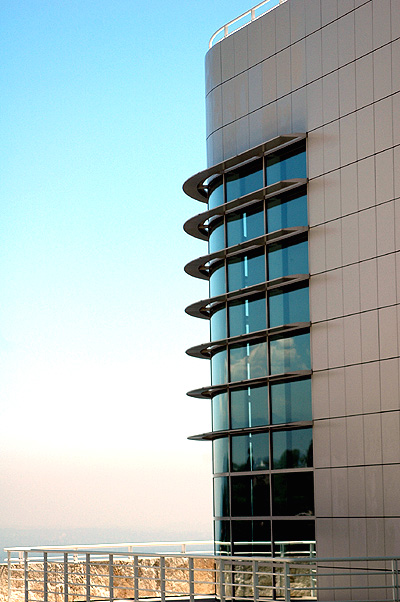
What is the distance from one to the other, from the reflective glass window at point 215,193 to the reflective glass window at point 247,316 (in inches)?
83.5

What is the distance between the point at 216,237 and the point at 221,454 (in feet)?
14.1

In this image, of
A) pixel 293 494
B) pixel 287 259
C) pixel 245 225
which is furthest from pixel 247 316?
pixel 293 494

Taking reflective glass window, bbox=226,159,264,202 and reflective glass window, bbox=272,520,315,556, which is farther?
reflective glass window, bbox=226,159,264,202

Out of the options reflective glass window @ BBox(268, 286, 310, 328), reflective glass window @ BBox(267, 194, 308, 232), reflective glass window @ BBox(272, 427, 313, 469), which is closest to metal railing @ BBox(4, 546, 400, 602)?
reflective glass window @ BBox(272, 427, 313, 469)

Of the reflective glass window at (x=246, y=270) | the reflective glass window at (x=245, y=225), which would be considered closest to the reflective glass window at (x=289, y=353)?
the reflective glass window at (x=246, y=270)

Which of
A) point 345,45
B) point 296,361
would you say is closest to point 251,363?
point 296,361

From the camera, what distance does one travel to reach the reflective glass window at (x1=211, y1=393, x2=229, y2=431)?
17422 millimetres

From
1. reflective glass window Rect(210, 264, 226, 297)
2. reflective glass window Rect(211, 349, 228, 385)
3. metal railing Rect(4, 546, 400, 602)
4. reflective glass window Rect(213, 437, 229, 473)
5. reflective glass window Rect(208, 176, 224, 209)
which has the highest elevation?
reflective glass window Rect(208, 176, 224, 209)

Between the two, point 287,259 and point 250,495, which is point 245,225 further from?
point 250,495

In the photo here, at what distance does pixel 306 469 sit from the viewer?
1557cm

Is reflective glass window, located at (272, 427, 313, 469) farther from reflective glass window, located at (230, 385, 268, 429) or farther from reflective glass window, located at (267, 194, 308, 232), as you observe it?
reflective glass window, located at (267, 194, 308, 232)

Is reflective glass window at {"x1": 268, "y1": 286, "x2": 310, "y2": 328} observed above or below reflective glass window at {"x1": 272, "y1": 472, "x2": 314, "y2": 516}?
above

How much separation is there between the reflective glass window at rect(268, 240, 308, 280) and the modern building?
0.13ft

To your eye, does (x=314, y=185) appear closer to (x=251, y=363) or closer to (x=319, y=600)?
(x=251, y=363)
